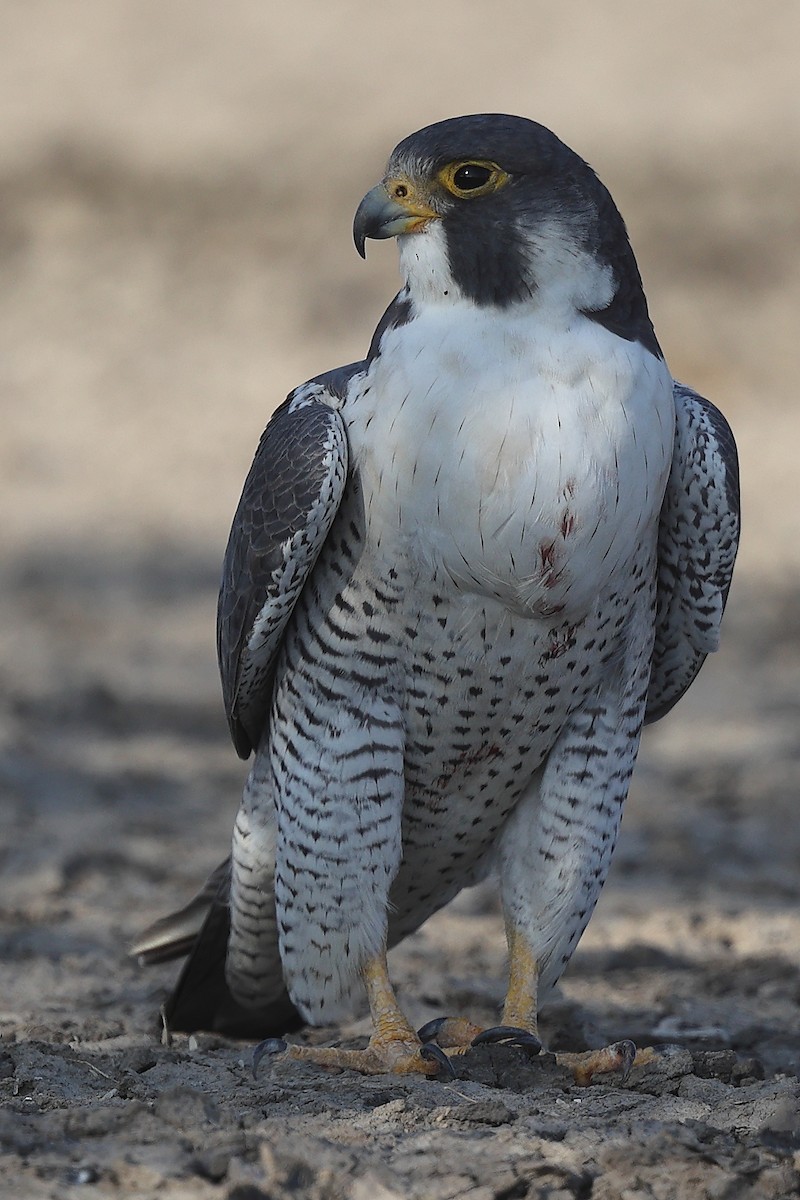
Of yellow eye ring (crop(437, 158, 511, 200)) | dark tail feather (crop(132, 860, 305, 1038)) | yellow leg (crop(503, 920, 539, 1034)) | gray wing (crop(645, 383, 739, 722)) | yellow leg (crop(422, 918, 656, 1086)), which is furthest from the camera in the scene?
dark tail feather (crop(132, 860, 305, 1038))

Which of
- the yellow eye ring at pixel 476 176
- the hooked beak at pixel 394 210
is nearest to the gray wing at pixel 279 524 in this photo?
the hooked beak at pixel 394 210

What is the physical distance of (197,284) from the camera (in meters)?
12.7

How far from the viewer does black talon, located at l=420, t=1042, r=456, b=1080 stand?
3418 millimetres

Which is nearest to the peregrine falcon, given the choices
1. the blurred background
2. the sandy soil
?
the sandy soil

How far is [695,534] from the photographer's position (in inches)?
151

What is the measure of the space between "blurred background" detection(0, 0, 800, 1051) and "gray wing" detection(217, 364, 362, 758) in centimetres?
157

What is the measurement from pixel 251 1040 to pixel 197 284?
29.6 feet

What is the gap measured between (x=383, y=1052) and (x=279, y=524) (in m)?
1.21

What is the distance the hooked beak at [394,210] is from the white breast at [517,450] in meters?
0.21

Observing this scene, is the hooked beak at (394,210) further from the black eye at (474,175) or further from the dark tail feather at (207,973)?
the dark tail feather at (207,973)

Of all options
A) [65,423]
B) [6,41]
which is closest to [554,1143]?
[65,423]

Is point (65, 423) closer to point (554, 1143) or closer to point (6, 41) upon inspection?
point (6, 41)

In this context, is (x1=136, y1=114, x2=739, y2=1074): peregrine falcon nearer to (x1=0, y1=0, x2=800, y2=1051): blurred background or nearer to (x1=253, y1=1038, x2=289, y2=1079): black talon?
(x1=253, y1=1038, x2=289, y2=1079): black talon

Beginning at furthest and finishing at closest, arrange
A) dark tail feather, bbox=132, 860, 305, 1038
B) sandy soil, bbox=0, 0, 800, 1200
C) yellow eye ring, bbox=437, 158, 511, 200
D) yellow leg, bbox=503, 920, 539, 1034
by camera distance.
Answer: dark tail feather, bbox=132, 860, 305, 1038
yellow leg, bbox=503, 920, 539, 1034
yellow eye ring, bbox=437, 158, 511, 200
sandy soil, bbox=0, 0, 800, 1200
